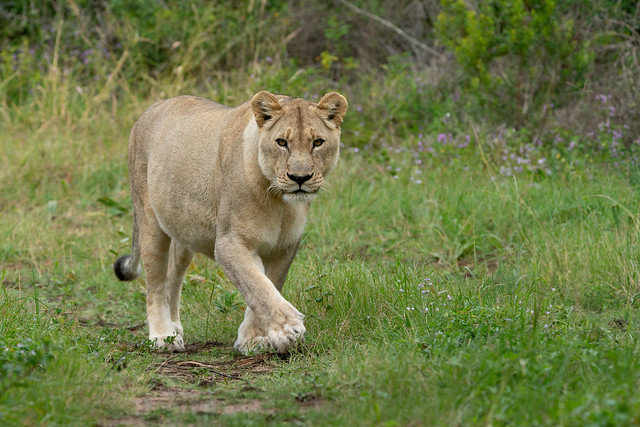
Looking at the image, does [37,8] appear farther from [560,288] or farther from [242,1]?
[560,288]

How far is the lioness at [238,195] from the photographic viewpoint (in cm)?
478

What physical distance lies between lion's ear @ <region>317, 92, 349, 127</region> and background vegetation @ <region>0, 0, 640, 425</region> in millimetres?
1023

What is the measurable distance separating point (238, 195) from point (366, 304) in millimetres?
1006

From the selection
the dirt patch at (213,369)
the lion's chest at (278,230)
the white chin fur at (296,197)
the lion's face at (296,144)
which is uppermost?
the lion's face at (296,144)

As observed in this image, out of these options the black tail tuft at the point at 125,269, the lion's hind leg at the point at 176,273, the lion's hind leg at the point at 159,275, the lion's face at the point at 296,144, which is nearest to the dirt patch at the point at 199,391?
the lion's hind leg at the point at 159,275

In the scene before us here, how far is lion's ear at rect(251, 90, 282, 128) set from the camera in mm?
4922

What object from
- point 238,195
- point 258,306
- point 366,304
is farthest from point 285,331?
point 238,195

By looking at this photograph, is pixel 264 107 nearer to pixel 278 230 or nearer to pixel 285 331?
pixel 278 230

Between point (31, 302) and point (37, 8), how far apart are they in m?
8.10

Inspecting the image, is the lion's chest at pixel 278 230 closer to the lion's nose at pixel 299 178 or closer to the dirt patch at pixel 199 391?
the lion's nose at pixel 299 178

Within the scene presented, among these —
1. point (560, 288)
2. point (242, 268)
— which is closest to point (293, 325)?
point (242, 268)

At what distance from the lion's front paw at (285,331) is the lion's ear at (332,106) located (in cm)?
124

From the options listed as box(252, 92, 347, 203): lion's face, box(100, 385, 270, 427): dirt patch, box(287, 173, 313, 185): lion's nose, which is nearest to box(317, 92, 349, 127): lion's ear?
box(252, 92, 347, 203): lion's face

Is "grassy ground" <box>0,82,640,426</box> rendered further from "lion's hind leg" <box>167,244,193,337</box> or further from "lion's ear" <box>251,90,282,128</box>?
"lion's ear" <box>251,90,282,128</box>
